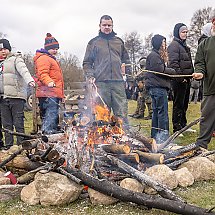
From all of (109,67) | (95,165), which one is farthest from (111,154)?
(109,67)

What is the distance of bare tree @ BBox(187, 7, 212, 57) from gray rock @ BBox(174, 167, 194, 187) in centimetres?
2475

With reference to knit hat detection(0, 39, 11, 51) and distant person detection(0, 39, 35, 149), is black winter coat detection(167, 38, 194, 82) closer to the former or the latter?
distant person detection(0, 39, 35, 149)

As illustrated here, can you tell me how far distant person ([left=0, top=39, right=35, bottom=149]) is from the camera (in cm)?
579

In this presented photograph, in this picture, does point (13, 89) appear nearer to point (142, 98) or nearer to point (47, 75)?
point (47, 75)

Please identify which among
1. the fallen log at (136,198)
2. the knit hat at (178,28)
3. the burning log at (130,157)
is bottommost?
the fallen log at (136,198)

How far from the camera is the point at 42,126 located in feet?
23.5

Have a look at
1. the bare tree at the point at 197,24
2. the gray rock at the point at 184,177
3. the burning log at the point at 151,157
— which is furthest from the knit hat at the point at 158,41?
the bare tree at the point at 197,24

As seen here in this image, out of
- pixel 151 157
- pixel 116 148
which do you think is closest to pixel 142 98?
pixel 151 157

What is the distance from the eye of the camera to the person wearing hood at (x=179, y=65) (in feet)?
23.1

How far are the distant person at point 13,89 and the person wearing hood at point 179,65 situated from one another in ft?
9.80

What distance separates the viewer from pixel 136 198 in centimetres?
340

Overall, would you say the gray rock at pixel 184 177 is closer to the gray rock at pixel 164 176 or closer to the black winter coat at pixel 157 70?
the gray rock at pixel 164 176

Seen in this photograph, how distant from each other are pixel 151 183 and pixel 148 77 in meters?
3.13

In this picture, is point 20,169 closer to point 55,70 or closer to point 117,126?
point 117,126
